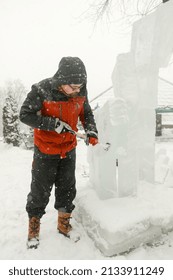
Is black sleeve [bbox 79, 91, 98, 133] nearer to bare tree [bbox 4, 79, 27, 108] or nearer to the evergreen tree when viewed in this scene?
the evergreen tree

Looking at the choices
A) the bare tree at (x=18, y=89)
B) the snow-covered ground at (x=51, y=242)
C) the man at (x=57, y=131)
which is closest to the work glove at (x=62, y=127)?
the man at (x=57, y=131)

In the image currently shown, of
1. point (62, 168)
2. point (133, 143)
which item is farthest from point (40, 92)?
point (133, 143)

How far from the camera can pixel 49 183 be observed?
2.88 meters

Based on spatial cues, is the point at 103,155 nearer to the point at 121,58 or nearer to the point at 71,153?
the point at 71,153

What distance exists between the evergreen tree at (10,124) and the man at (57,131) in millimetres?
10564

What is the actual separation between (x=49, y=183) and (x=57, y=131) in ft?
2.01

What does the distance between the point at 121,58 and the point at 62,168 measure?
1.72m

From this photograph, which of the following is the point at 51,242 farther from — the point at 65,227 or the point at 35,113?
the point at 35,113

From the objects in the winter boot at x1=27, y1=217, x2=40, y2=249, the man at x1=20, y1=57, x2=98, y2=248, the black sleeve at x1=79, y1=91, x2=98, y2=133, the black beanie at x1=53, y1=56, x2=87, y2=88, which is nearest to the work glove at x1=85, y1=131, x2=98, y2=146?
the man at x1=20, y1=57, x2=98, y2=248

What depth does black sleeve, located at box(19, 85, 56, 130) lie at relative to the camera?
103 inches

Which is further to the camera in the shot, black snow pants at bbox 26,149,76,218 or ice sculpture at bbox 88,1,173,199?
ice sculpture at bbox 88,1,173,199

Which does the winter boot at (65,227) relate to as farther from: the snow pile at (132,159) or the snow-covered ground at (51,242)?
the snow pile at (132,159)
